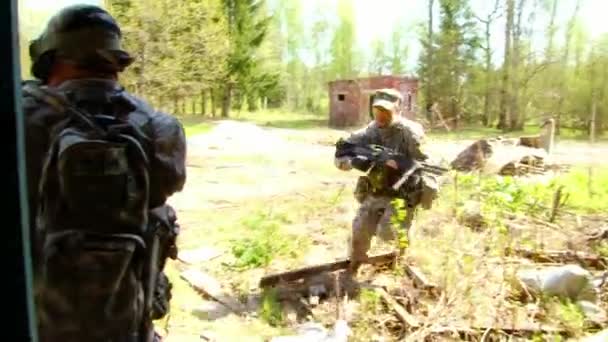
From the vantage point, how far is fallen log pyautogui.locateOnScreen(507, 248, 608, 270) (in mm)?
1410

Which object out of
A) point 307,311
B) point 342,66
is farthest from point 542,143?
point 307,311

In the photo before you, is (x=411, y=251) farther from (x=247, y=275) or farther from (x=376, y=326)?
(x=247, y=275)

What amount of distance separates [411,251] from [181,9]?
88cm

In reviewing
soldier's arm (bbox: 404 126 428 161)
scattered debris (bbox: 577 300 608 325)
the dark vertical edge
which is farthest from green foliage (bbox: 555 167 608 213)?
the dark vertical edge

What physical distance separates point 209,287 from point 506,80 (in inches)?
28.4

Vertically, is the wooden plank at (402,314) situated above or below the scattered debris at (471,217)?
below

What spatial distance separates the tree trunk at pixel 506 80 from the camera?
1116 mm

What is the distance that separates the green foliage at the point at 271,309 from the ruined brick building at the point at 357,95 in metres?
0.41

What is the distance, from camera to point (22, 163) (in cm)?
37

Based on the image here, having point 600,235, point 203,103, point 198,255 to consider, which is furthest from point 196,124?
point 600,235

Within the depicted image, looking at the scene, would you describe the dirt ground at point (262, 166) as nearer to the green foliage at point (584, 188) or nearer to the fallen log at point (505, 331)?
the green foliage at point (584, 188)

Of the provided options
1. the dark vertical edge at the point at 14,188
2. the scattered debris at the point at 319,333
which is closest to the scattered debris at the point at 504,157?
the scattered debris at the point at 319,333

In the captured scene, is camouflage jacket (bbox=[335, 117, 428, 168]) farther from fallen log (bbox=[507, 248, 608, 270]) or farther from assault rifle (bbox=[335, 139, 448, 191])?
fallen log (bbox=[507, 248, 608, 270])

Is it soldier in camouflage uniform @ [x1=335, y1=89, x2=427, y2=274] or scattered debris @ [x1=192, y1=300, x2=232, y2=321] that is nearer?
scattered debris @ [x1=192, y1=300, x2=232, y2=321]
